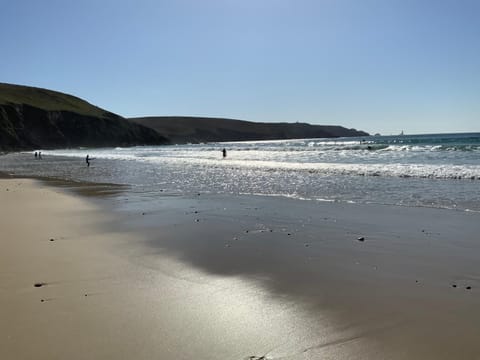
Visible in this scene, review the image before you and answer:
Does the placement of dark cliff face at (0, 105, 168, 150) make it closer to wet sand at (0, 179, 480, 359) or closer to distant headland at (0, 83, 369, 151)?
distant headland at (0, 83, 369, 151)

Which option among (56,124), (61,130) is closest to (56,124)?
A: (56,124)

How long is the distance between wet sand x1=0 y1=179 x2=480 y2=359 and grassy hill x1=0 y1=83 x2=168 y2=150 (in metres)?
105

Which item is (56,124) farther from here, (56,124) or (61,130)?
(61,130)

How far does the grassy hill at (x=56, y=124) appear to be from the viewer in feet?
359

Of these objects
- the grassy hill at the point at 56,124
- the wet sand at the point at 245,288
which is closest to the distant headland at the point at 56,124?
the grassy hill at the point at 56,124

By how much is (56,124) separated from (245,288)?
433ft

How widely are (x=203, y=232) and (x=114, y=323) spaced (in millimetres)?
5022

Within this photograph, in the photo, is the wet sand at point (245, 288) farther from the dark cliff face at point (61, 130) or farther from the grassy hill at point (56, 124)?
the grassy hill at point (56, 124)

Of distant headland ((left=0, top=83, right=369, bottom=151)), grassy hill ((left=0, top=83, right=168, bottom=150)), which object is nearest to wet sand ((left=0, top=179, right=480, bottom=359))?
distant headland ((left=0, top=83, right=369, bottom=151))

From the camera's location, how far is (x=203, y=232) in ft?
31.1

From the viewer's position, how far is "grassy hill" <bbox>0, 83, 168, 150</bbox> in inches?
4311

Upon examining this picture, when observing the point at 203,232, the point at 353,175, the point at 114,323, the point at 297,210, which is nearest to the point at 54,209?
the point at 203,232

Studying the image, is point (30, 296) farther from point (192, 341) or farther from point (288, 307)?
point (288, 307)

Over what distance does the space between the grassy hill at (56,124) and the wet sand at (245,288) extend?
105051 mm
